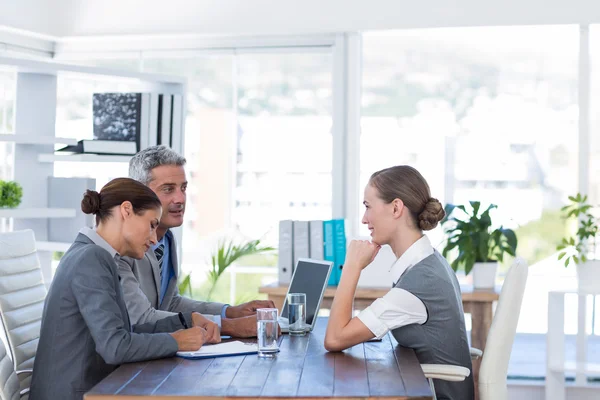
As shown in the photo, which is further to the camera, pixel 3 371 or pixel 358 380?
pixel 3 371

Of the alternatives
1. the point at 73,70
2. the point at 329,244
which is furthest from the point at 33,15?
the point at 329,244

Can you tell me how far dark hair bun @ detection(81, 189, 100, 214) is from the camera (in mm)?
2379

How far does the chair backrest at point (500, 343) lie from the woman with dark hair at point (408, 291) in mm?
88

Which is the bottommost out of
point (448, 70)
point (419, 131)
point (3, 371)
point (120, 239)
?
point (3, 371)

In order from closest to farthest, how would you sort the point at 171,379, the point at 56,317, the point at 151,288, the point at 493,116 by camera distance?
the point at 171,379, the point at 56,317, the point at 151,288, the point at 493,116

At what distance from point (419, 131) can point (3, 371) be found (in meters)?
3.22

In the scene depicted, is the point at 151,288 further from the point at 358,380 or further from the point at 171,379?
the point at 358,380

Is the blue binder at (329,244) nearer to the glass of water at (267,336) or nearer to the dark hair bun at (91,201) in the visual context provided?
the glass of water at (267,336)

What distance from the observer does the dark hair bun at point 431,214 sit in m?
2.64

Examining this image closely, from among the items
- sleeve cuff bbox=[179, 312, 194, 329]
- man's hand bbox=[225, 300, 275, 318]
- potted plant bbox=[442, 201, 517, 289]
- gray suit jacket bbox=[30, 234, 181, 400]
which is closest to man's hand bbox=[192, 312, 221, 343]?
sleeve cuff bbox=[179, 312, 194, 329]

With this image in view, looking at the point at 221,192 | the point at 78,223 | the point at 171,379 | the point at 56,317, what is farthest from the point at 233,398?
the point at 221,192

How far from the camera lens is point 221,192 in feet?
17.3

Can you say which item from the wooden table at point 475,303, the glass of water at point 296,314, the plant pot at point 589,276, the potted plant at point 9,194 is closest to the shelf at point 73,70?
the potted plant at point 9,194

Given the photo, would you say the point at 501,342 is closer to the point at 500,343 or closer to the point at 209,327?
the point at 500,343
